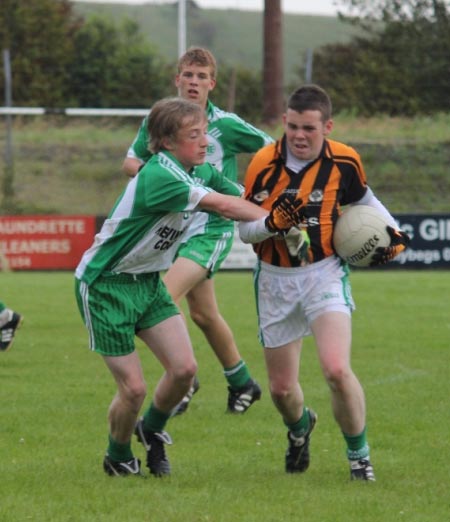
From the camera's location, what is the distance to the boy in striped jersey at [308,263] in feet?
19.0

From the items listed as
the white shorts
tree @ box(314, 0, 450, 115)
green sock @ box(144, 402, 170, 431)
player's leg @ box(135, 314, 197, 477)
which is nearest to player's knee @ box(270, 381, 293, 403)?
the white shorts

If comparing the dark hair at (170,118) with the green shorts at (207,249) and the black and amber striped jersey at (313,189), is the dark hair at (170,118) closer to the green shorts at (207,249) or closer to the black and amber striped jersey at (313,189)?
the black and amber striped jersey at (313,189)

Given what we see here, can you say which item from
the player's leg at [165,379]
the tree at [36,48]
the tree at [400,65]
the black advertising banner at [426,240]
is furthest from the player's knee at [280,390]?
the tree at [36,48]

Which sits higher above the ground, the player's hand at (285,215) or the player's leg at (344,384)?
the player's hand at (285,215)

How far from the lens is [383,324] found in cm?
1257

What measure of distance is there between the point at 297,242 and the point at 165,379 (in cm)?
92

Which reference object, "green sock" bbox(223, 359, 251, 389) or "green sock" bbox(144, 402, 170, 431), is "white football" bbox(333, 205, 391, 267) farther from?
"green sock" bbox(223, 359, 251, 389)

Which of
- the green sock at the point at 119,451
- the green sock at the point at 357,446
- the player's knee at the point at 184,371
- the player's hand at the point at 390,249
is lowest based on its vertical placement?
the green sock at the point at 119,451

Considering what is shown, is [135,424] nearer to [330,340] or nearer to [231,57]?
[330,340]

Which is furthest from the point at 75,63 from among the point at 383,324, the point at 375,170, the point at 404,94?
the point at 383,324

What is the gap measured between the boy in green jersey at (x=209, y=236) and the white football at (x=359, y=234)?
1.87m

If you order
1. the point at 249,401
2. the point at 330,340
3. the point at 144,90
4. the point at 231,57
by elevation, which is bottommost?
the point at 231,57

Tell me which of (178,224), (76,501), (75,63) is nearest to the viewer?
(76,501)

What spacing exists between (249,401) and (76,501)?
259 cm
